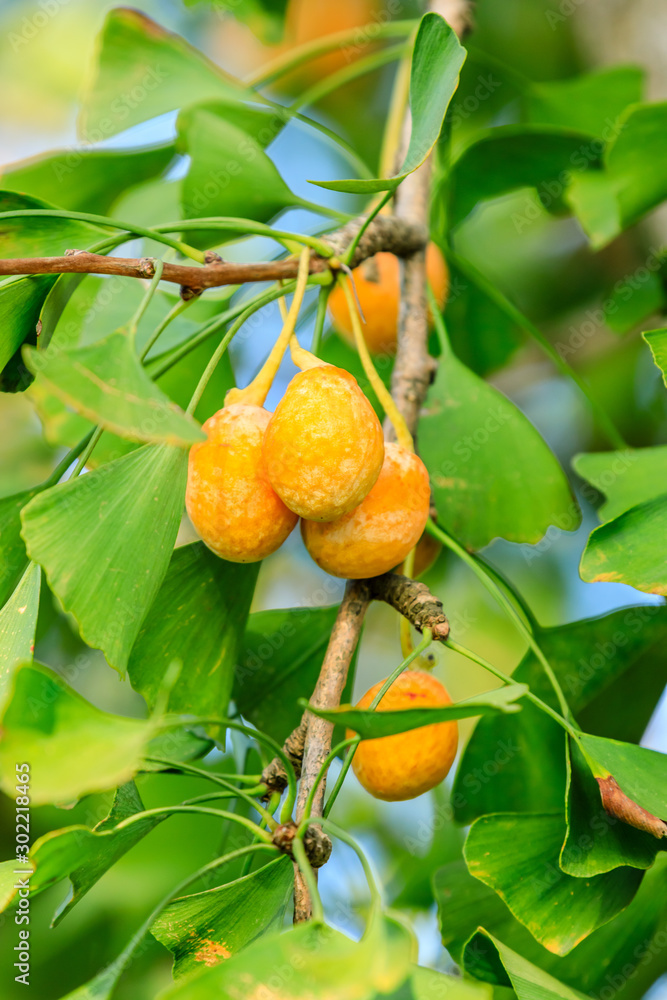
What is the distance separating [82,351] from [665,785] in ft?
1.69

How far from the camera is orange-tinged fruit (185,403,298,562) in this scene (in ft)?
1.85

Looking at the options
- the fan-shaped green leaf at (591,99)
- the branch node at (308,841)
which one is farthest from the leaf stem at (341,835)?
the fan-shaped green leaf at (591,99)

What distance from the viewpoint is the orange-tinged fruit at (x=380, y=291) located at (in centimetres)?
95

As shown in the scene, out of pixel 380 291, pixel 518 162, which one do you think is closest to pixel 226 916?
pixel 380 291

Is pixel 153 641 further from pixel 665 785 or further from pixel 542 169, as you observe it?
pixel 542 169

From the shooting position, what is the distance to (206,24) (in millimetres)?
1817

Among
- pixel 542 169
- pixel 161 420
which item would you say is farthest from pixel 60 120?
pixel 161 420

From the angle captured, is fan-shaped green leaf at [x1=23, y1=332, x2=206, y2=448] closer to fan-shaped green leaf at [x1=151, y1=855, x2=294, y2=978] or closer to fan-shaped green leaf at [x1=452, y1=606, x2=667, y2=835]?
fan-shaped green leaf at [x1=151, y1=855, x2=294, y2=978]

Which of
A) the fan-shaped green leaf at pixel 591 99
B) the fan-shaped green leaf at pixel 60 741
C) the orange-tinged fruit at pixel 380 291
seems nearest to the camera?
the fan-shaped green leaf at pixel 60 741

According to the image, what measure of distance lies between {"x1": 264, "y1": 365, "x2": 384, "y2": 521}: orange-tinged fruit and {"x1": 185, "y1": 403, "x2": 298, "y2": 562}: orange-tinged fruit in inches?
1.1

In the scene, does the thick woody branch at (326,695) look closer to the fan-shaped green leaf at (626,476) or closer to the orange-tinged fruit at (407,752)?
the orange-tinged fruit at (407,752)

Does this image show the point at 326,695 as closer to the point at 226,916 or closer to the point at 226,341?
the point at 226,916

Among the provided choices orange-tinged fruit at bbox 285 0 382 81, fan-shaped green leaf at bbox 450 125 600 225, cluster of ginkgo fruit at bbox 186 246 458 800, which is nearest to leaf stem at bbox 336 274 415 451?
cluster of ginkgo fruit at bbox 186 246 458 800

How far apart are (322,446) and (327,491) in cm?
3
